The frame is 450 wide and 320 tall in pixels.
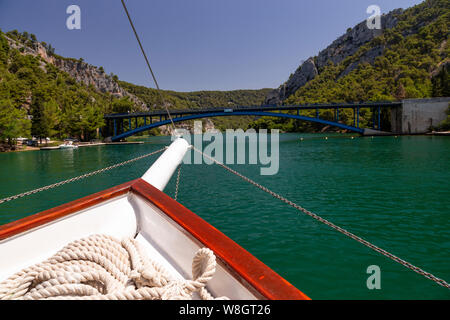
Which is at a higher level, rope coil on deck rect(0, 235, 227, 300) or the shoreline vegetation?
the shoreline vegetation

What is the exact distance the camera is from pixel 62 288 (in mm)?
1293

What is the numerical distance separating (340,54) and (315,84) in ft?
79.8

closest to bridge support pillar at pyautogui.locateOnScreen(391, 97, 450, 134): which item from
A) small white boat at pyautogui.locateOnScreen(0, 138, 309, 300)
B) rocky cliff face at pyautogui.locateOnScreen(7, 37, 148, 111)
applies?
small white boat at pyautogui.locateOnScreen(0, 138, 309, 300)

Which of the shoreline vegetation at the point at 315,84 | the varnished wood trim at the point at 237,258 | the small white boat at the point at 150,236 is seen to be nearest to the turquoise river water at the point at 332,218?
the small white boat at the point at 150,236

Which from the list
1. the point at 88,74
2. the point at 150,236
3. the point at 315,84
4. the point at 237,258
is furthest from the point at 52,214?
the point at 88,74

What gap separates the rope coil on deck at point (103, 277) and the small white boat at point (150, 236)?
→ 0.12 metres

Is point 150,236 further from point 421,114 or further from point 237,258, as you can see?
point 421,114

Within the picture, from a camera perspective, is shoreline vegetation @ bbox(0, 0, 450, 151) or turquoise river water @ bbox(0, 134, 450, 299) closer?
turquoise river water @ bbox(0, 134, 450, 299)

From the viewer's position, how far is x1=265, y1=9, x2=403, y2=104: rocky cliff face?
99500 mm

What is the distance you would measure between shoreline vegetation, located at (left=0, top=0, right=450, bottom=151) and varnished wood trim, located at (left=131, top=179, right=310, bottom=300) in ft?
130

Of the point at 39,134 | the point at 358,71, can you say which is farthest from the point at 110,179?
the point at 358,71

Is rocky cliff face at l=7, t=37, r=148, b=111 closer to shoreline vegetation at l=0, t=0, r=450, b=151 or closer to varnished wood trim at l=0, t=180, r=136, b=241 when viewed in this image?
shoreline vegetation at l=0, t=0, r=450, b=151

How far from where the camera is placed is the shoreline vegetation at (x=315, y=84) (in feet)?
141

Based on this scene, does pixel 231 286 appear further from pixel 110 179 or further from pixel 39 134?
pixel 39 134
